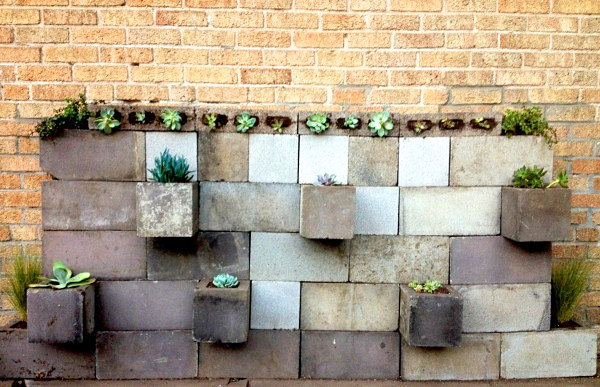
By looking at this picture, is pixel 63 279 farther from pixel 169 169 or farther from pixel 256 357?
pixel 256 357

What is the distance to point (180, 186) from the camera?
3.22 metres

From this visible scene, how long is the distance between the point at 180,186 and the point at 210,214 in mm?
387

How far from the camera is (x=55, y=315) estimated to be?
10.4ft

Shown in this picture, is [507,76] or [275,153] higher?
[507,76]

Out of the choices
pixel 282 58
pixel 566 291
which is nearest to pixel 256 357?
pixel 282 58

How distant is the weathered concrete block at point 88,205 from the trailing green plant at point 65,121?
387 millimetres

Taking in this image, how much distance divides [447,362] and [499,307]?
0.59 m

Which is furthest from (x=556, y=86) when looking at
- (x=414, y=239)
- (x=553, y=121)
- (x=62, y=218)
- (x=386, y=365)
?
(x=62, y=218)

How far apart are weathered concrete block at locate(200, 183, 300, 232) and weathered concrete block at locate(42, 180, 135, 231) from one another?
58cm

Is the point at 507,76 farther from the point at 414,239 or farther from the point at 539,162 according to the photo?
the point at 414,239

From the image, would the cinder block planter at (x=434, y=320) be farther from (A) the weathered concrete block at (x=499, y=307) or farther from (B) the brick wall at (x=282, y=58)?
(B) the brick wall at (x=282, y=58)

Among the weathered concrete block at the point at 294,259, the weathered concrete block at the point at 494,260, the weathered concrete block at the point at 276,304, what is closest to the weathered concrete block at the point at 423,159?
the weathered concrete block at the point at 494,260

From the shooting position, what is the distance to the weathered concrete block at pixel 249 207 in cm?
351

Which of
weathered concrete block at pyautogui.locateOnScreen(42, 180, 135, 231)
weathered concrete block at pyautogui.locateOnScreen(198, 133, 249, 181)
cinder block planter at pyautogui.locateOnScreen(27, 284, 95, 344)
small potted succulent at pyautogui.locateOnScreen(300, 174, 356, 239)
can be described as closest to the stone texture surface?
weathered concrete block at pyautogui.locateOnScreen(42, 180, 135, 231)
